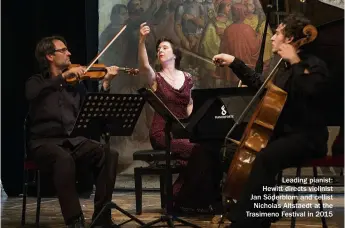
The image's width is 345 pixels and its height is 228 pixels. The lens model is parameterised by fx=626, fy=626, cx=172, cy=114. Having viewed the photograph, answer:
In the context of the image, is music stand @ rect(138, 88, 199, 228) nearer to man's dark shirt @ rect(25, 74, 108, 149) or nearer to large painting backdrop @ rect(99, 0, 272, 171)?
man's dark shirt @ rect(25, 74, 108, 149)

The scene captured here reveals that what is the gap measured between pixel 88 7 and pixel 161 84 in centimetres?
165

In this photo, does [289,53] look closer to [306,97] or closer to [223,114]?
[306,97]

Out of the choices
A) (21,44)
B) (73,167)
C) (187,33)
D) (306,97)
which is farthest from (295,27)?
(21,44)

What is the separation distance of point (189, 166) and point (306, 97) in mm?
1603

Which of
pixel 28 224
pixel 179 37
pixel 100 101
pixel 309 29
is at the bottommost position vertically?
pixel 28 224

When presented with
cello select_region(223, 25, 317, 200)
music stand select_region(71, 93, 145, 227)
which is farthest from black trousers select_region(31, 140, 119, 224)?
cello select_region(223, 25, 317, 200)

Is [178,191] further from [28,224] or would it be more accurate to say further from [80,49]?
[80,49]

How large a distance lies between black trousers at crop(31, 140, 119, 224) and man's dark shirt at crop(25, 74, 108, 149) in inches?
3.2

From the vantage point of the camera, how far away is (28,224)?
4.28m

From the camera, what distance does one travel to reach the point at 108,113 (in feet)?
12.1

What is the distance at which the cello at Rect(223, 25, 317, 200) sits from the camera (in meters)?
3.14

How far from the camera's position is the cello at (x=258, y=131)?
3143mm

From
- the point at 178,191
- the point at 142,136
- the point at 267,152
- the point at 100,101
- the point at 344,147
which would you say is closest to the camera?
the point at 267,152

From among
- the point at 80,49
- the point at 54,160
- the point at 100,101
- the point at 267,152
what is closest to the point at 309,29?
the point at 267,152
